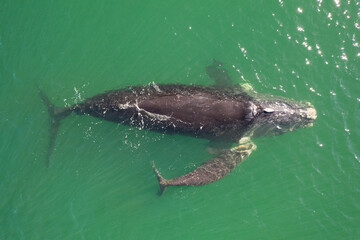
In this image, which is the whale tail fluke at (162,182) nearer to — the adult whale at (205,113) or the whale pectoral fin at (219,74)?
the adult whale at (205,113)

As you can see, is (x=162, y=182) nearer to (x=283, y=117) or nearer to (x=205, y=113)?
(x=205, y=113)

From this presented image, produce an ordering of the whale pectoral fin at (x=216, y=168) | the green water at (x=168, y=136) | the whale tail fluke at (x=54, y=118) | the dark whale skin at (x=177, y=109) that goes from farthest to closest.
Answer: the whale tail fluke at (x=54, y=118)
the green water at (x=168, y=136)
the whale pectoral fin at (x=216, y=168)
the dark whale skin at (x=177, y=109)

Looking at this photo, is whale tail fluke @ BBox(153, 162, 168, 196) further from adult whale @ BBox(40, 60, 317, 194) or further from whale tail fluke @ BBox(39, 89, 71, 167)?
whale tail fluke @ BBox(39, 89, 71, 167)

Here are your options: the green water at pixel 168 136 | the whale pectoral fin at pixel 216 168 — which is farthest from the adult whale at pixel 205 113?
the green water at pixel 168 136

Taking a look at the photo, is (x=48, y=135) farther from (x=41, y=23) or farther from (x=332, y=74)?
(x=332, y=74)

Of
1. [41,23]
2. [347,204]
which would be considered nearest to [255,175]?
[347,204]

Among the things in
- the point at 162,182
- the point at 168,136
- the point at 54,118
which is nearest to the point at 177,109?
the point at 168,136
